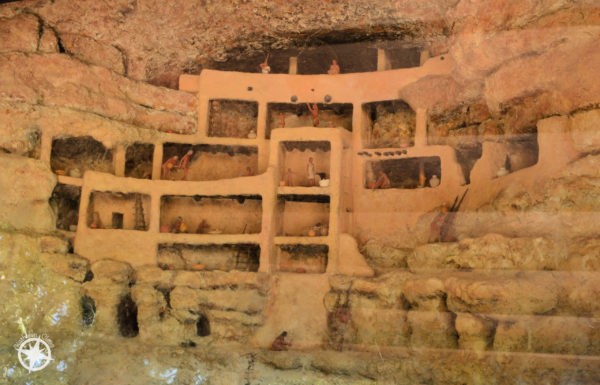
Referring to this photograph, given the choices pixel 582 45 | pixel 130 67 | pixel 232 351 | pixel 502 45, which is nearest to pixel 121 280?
pixel 232 351

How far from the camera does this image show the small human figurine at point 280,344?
55.6ft

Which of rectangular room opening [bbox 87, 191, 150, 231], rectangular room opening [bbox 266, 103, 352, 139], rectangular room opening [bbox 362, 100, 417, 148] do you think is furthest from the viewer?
rectangular room opening [bbox 266, 103, 352, 139]

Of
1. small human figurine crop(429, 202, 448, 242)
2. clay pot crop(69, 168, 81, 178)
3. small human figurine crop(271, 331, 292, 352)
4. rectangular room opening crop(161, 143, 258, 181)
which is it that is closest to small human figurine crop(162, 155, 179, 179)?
rectangular room opening crop(161, 143, 258, 181)

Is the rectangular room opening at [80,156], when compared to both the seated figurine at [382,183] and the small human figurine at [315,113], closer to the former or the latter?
the small human figurine at [315,113]

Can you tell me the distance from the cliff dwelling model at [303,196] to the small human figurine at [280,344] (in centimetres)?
31

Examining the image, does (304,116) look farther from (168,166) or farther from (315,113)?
(168,166)

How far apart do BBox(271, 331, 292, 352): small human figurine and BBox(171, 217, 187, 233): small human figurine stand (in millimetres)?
4411

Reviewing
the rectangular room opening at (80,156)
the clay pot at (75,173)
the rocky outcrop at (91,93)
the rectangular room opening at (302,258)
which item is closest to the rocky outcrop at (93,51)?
the rocky outcrop at (91,93)

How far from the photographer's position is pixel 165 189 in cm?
1902

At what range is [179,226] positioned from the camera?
19641 millimetres

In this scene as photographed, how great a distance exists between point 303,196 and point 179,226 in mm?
3625

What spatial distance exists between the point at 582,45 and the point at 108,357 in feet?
43.1

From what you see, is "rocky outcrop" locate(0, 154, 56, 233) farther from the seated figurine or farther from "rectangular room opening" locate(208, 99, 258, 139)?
the seated figurine

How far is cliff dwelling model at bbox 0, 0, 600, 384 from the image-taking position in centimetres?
1501
